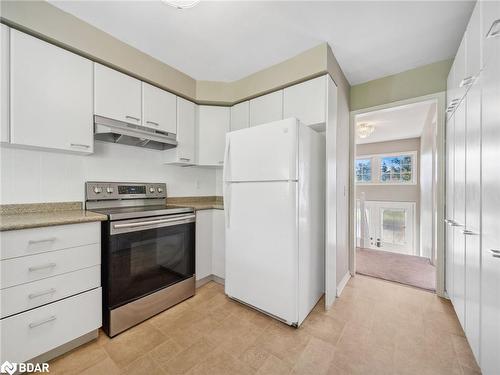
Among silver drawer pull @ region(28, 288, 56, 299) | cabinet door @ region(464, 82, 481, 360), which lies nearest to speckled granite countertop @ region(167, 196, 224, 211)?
silver drawer pull @ region(28, 288, 56, 299)

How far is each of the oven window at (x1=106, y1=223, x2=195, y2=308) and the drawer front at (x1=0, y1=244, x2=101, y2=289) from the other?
0.13m

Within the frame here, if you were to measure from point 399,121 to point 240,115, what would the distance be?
3.28 meters

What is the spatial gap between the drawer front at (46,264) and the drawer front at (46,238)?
0.03 metres

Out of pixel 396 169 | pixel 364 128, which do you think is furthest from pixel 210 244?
pixel 396 169

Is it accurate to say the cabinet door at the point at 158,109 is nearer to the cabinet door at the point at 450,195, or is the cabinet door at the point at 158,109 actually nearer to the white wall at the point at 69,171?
the white wall at the point at 69,171

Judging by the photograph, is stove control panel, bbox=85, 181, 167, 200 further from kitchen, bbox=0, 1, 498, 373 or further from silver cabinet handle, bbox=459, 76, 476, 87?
silver cabinet handle, bbox=459, 76, 476, 87

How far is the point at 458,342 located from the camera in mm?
1542

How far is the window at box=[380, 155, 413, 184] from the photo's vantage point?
5309 mm

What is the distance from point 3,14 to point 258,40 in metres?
1.74

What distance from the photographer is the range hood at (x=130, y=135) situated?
5.78 feet

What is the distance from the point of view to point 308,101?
204 centimetres

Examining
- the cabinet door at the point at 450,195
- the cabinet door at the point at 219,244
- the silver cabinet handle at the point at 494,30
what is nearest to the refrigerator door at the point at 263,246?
the cabinet door at the point at 219,244

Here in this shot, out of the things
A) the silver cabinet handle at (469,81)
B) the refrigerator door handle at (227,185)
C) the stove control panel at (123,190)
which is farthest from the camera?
the refrigerator door handle at (227,185)

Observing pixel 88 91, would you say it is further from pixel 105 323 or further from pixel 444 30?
pixel 444 30
